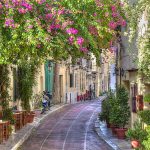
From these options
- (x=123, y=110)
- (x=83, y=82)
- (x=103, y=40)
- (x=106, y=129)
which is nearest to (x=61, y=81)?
(x=83, y=82)

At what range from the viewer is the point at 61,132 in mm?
23625

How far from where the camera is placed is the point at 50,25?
14.8 meters

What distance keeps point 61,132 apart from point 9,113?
2680mm

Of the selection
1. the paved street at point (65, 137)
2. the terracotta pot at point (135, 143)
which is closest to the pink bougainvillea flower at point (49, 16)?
the terracotta pot at point (135, 143)

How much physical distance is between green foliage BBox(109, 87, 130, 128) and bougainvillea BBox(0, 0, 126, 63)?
5639mm

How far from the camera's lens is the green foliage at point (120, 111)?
21094 millimetres

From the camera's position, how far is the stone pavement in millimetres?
18337

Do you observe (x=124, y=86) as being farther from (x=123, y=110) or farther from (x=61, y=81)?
(x=61, y=81)

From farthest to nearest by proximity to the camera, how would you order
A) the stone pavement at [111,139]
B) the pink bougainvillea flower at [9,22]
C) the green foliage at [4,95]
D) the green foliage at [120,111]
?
the green foliage at [4,95] → the green foliage at [120,111] → the stone pavement at [111,139] → the pink bougainvillea flower at [9,22]

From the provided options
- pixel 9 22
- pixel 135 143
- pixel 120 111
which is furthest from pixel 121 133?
pixel 9 22

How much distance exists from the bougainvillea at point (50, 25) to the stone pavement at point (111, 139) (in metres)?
4.02

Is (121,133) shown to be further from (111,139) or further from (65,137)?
(65,137)

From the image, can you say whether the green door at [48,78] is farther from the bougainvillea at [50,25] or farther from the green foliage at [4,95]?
the bougainvillea at [50,25]

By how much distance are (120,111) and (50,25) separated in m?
7.35
